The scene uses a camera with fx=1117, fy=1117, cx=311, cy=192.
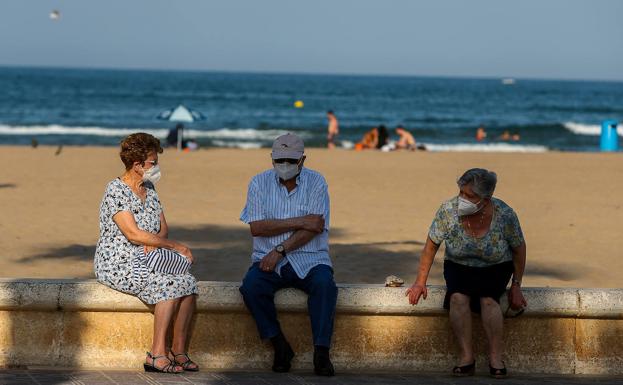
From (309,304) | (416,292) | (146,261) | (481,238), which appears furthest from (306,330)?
(481,238)

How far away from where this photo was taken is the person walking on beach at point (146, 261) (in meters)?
5.67

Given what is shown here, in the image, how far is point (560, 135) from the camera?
46.0 meters

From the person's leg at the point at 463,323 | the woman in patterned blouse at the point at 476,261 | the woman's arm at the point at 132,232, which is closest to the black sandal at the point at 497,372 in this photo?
the woman in patterned blouse at the point at 476,261

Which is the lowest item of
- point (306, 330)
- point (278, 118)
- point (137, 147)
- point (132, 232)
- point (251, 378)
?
point (278, 118)

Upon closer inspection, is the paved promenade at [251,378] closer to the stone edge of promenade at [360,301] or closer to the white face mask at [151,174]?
the stone edge of promenade at [360,301]

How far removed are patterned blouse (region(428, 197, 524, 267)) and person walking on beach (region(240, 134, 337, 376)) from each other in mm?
654

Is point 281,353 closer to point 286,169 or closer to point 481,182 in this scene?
point 286,169

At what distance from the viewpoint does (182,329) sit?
5734 millimetres

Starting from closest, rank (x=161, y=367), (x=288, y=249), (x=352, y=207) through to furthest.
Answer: (x=161, y=367)
(x=288, y=249)
(x=352, y=207)

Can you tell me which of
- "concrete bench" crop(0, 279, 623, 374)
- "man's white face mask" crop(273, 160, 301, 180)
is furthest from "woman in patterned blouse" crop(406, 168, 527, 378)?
"man's white face mask" crop(273, 160, 301, 180)

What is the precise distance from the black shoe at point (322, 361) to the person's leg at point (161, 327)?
2.29 ft

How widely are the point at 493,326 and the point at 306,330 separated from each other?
985 millimetres

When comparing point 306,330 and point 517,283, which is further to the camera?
point 306,330

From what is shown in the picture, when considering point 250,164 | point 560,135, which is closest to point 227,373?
point 250,164
